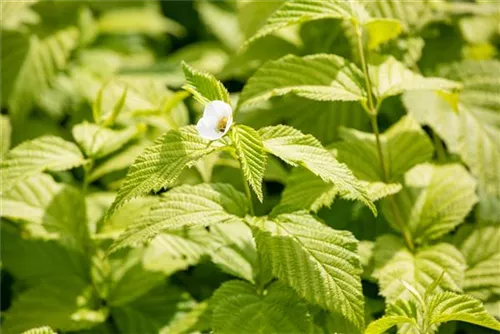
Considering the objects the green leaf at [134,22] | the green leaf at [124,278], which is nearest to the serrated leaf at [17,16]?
the green leaf at [134,22]

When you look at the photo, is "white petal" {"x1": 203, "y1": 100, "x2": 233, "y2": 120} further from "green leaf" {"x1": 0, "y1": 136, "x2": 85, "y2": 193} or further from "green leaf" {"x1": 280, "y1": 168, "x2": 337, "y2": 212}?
"green leaf" {"x1": 0, "y1": 136, "x2": 85, "y2": 193}

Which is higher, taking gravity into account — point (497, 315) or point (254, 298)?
point (254, 298)

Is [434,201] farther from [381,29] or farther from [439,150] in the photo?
[381,29]

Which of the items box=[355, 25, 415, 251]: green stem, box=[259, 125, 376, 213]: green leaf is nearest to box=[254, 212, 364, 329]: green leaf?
box=[259, 125, 376, 213]: green leaf

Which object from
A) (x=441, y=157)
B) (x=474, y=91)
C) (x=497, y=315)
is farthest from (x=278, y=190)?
(x=497, y=315)

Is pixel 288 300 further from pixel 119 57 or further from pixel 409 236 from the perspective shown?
pixel 119 57

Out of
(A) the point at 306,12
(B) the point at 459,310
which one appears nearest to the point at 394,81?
(A) the point at 306,12
